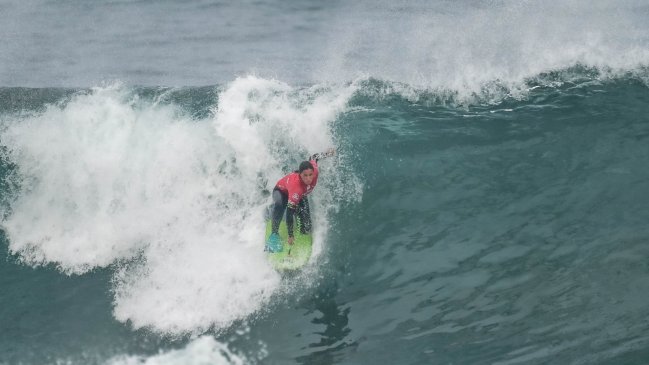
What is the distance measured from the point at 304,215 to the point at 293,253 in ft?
2.11

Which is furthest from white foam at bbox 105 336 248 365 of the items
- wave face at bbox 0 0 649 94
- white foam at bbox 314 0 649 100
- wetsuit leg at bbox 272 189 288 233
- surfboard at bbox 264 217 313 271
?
white foam at bbox 314 0 649 100

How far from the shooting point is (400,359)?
31.1 feet

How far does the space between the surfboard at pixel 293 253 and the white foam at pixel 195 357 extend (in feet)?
5.11

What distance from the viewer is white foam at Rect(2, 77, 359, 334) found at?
35.1ft

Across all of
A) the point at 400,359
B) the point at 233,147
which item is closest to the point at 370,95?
the point at 233,147

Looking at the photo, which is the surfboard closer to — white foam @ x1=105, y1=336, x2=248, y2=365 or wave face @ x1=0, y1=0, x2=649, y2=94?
white foam @ x1=105, y1=336, x2=248, y2=365

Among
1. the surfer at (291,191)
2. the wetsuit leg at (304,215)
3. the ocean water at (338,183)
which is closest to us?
the surfer at (291,191)

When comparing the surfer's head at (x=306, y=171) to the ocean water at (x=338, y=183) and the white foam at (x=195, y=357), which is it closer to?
the ocean water at (x=338, y=183)

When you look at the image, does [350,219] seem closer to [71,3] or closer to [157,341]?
[157,341]

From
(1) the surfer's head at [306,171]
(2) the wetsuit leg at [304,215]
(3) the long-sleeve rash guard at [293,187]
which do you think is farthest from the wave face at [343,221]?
(1) the surfer's head at [306,171]

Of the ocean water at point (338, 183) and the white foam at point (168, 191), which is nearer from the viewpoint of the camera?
the ocean water at point (338, 183)

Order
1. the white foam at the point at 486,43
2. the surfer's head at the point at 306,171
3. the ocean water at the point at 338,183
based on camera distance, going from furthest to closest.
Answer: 1. the white foam at the point at 486,43
2. the ocean water at the point at 338,183
3. the surfer's head at the point at 306,171

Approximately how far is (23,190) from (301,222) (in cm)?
565

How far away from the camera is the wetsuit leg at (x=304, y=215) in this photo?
10.8 metres
